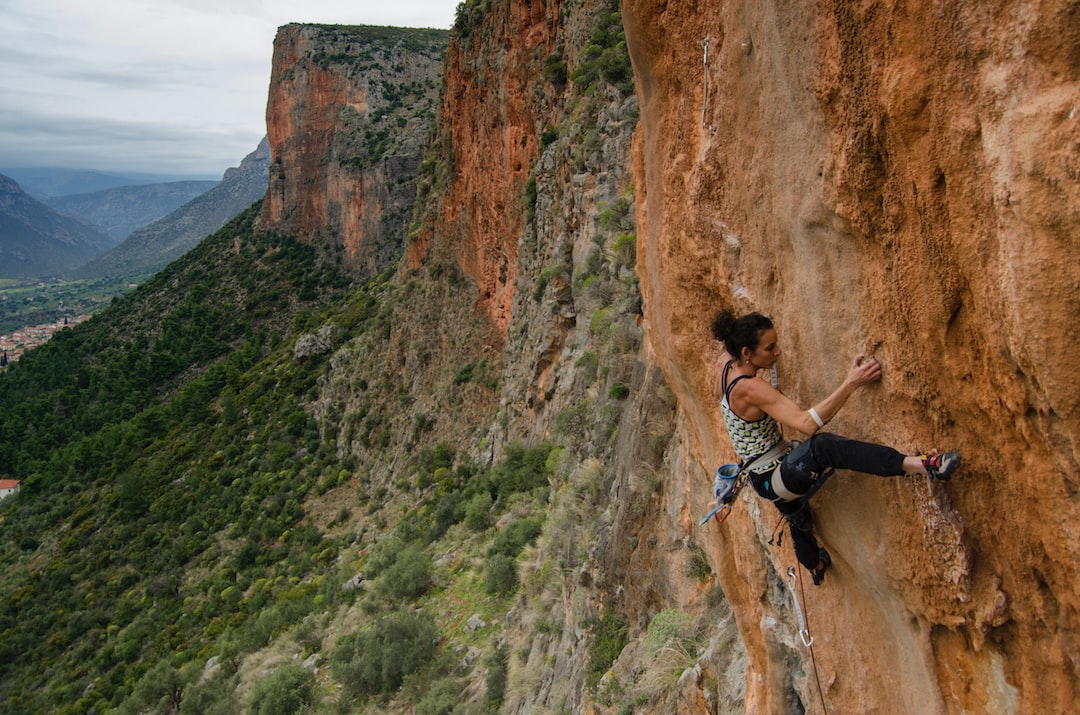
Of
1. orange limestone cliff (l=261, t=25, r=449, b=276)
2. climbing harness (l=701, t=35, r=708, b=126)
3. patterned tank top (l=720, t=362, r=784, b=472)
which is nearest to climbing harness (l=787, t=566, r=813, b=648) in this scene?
patterned tank top (l=720, t=362, r=784, b=472)

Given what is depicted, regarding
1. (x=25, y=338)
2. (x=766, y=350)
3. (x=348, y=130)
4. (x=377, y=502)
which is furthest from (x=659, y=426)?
(x=25, y=338)

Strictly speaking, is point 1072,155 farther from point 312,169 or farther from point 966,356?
point 312,169

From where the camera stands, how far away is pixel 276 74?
249ft

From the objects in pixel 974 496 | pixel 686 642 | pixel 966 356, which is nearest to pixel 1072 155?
pixel 966 356

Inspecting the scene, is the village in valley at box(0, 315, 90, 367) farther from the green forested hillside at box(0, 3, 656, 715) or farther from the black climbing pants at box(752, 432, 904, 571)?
the black climbing pants at box(752, 432, 904, 571)

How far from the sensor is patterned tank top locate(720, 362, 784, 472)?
3.81 m

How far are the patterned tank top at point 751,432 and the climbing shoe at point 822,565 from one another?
0.62 m

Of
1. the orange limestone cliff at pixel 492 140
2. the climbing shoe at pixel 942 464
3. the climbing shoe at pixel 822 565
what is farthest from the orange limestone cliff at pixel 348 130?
the climbing shoe at pixel 942 464

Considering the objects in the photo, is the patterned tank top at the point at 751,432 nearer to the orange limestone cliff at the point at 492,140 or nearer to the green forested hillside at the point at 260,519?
the green forested hillside at the point at 260,519

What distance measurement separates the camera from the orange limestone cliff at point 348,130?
62719mm

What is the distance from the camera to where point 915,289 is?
302cm

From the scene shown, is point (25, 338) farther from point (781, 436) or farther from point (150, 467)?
point (781, 436)

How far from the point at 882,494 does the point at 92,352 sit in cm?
7873

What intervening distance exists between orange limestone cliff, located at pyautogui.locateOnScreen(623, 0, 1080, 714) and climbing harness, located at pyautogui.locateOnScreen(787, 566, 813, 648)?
60mm
